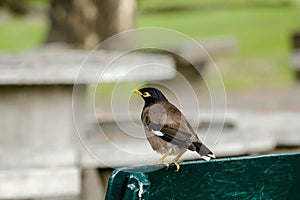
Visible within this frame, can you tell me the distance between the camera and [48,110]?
670cm

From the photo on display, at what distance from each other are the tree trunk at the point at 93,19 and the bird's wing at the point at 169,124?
940 centimetres

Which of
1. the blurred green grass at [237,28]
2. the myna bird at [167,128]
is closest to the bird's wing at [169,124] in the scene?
the myna bird at [167,128]

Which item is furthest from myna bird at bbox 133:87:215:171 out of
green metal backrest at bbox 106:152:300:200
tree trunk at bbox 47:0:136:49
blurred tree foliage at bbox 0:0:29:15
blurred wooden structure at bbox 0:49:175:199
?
blurred tree foliage at bbox 0:0:29:15

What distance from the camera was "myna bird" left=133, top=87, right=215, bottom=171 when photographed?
2.86 meters

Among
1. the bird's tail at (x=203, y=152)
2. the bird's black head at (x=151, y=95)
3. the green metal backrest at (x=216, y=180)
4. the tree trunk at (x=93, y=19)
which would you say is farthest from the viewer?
the tree trunk at (x=93, y=19)

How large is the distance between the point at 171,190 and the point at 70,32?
33.6ft

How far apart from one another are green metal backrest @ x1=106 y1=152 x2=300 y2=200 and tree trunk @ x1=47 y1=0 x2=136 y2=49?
9.67 metres

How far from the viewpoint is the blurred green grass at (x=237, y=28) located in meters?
18.2

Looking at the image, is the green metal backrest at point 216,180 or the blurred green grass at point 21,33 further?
the blurred green grass at point 21,33

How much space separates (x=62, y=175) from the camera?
5012 mm

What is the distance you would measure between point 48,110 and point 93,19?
19.3 feet

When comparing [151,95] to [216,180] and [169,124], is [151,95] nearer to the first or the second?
[169,124]

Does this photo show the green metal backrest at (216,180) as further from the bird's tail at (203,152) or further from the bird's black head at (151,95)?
the bird's black head at (151,95)

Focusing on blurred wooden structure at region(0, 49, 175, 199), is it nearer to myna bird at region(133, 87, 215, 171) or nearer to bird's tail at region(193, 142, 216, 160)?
myna bird at region(133, 87, 215, 171)
